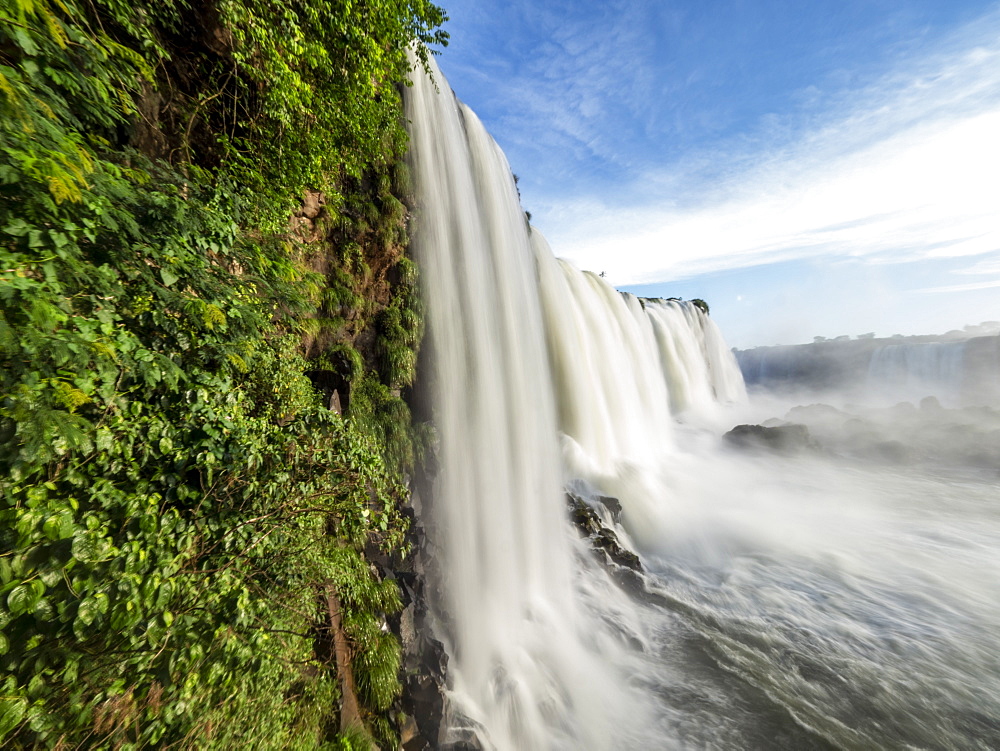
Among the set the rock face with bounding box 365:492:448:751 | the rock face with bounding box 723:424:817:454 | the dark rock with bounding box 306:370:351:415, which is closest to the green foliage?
the dark rock with bounding box 306:370:351:415

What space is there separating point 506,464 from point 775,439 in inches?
734

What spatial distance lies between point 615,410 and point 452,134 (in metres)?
11.1

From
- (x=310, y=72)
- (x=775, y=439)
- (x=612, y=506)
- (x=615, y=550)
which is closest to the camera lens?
(x=310, y=72)

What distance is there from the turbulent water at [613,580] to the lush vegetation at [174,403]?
274 centimetres

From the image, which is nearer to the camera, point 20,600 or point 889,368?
point 20,600

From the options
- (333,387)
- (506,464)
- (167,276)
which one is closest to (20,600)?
(167,276)

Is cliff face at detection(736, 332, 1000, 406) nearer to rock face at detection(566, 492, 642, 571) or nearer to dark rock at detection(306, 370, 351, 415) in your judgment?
rock face at detection(566, 492, 642, 571)

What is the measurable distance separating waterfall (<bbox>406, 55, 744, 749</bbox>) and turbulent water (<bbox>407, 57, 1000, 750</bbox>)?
0.13ft

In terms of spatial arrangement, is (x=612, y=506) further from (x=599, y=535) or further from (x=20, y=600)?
(x=20, y=600)

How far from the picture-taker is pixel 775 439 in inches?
767

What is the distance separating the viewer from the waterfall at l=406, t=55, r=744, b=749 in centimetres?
573

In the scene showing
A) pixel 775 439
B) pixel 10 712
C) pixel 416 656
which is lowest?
pixel 775 439

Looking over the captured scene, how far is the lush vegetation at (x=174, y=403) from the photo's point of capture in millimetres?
1879

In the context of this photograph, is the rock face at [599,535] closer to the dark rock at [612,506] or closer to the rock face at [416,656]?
the dark rock at [612,506]
